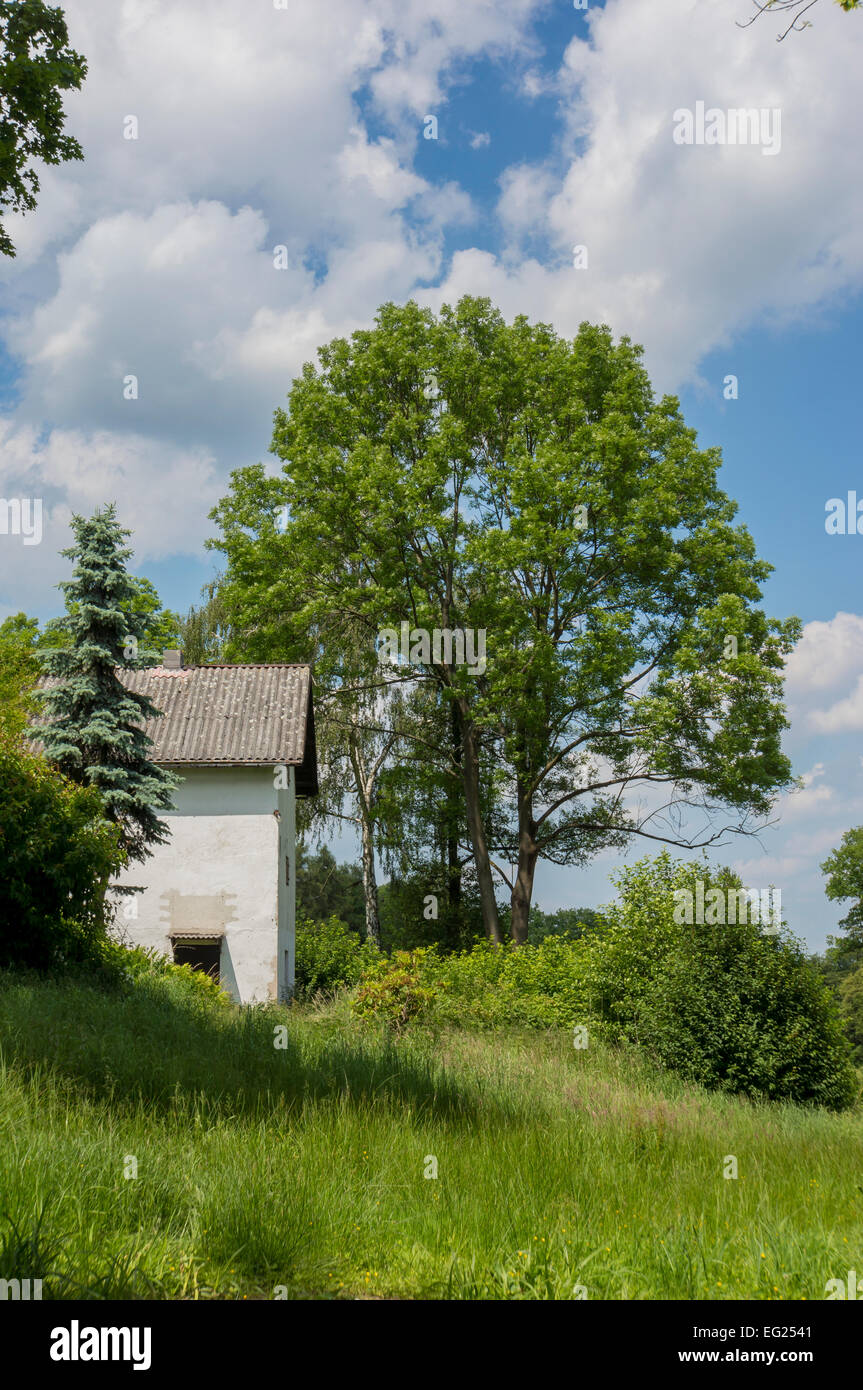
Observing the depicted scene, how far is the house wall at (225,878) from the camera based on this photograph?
2250 centimetres

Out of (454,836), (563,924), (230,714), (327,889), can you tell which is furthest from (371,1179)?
(327,889)

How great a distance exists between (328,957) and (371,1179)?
23.0m

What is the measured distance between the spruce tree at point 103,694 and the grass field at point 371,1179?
8.18 metres

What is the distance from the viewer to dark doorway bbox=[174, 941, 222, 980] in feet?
74.1

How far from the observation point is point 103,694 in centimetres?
1770

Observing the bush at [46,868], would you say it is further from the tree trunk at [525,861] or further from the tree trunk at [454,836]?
the tree trunk at [454,836]

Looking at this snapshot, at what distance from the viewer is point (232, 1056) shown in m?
8.48

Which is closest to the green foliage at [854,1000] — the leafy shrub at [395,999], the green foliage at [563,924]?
the green foliage at [563,924]

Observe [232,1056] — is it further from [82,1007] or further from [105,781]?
[105,781]

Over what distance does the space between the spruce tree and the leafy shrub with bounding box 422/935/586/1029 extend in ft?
21.5

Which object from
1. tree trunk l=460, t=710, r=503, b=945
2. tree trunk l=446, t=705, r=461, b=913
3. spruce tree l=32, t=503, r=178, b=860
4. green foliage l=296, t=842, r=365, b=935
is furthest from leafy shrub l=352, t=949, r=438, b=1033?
green foliage l=296, t=842, r=365, b=935

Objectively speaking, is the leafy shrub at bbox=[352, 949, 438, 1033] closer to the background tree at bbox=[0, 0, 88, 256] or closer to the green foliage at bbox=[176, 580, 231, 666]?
the background tree at bbox=[0, 0, 88, 256]

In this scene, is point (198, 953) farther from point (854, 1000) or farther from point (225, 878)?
point (854, 1000)
